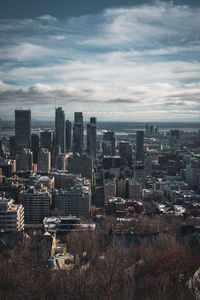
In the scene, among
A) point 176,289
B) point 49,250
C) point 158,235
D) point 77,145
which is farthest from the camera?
point 77,145

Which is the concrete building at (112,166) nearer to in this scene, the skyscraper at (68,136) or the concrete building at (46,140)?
the concrete building at (46,140)

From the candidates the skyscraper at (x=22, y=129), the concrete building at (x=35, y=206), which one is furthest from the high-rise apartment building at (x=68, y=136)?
the concrete building at (x=35, y=206)

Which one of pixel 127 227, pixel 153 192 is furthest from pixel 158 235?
pixel 153 192

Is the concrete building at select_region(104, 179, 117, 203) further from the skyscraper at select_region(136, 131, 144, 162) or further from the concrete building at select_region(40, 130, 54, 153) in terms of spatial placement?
the concrete building at select_region(40, 130, 54, 153)

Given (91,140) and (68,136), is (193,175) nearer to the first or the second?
(91,140)

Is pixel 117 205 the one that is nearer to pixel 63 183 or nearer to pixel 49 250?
pixel 63 183

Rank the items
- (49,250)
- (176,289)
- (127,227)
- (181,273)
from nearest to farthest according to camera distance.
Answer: (176,289), (181,273), (49,250), (127,227)

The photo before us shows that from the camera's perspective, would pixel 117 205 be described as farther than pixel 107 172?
No

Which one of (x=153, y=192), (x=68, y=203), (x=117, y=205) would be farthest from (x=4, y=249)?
(x=153, y=192)

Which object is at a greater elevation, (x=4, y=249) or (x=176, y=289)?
(x=176, y=289)
